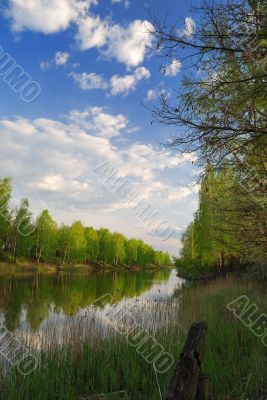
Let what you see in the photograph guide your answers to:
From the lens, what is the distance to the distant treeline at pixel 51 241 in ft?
169

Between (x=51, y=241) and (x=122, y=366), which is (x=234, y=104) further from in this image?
(x=51, y=241)

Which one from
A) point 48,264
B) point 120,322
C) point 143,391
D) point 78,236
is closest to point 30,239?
point 48,264

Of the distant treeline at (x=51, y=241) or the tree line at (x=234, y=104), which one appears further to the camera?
the distant treeline at (x=51, y=241)

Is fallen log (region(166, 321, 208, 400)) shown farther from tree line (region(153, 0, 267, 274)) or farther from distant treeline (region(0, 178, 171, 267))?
distant treeline (region(0, 178, 171, 267))

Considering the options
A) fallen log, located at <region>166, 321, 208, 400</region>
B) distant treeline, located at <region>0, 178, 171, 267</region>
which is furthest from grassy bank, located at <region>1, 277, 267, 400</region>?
distant treeline, located at <region>0, 178, 171, 267</region>

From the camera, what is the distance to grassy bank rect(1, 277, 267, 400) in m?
5.55

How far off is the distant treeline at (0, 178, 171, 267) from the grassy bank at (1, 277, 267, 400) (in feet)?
130

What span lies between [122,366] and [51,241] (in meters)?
58.4

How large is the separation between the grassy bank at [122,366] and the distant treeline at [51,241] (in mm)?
39723

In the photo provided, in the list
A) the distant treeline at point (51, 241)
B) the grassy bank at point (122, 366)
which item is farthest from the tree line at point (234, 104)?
the distant treeline at point (51, 241)

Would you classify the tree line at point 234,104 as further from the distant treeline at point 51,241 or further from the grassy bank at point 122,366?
the distant treeline at point 51,241

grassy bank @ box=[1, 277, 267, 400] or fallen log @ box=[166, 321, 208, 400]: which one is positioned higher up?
fallen log @ box=[166, 321, 208, 400]

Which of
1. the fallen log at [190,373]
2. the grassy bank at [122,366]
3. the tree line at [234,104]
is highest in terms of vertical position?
the tree line at [234,104]

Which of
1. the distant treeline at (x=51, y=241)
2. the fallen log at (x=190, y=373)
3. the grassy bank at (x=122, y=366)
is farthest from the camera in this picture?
the distant treeline at (x=51, y=241)
